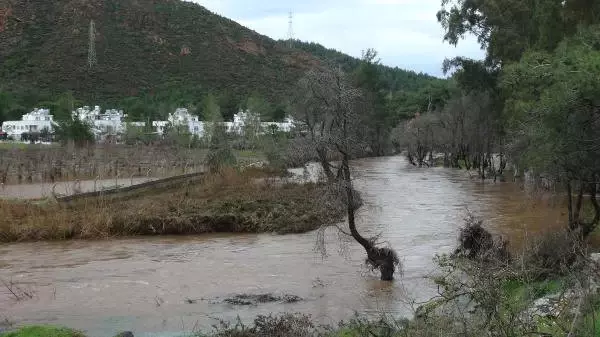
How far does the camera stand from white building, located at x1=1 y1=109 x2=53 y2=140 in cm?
7850

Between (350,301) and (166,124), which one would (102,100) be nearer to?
(166,124)

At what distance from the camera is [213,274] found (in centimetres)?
1628

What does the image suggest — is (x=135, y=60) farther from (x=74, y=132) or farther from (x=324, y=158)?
(x=324, y=158)

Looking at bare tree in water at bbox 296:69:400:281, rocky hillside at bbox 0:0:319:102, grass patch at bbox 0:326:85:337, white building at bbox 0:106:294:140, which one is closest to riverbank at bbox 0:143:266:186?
bare tree in water at bbox 296:69:400:281

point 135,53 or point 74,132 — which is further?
point 135,53

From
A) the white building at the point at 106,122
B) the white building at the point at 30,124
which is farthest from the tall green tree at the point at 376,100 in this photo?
the white building at the point at 30,124

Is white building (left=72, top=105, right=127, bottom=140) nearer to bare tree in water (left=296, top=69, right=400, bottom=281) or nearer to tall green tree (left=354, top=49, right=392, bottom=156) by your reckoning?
tall green tree (left=354, top=49, right=392, bottom=156)

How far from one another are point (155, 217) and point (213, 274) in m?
7.32

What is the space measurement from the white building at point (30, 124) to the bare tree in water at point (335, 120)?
69.3 meters

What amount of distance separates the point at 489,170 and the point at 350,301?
35175 mm

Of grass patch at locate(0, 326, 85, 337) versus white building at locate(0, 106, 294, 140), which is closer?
grass patch at locate(0, 326, 85, 337)

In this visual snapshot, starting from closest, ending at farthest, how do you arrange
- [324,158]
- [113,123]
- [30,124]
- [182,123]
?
1. [324,158]
2. [182,123]
3. [113,123]
4. [30,124]

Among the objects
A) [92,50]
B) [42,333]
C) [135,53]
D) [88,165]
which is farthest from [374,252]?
[135,53]

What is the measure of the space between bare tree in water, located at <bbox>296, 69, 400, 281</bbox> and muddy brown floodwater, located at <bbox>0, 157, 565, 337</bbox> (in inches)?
67.3
